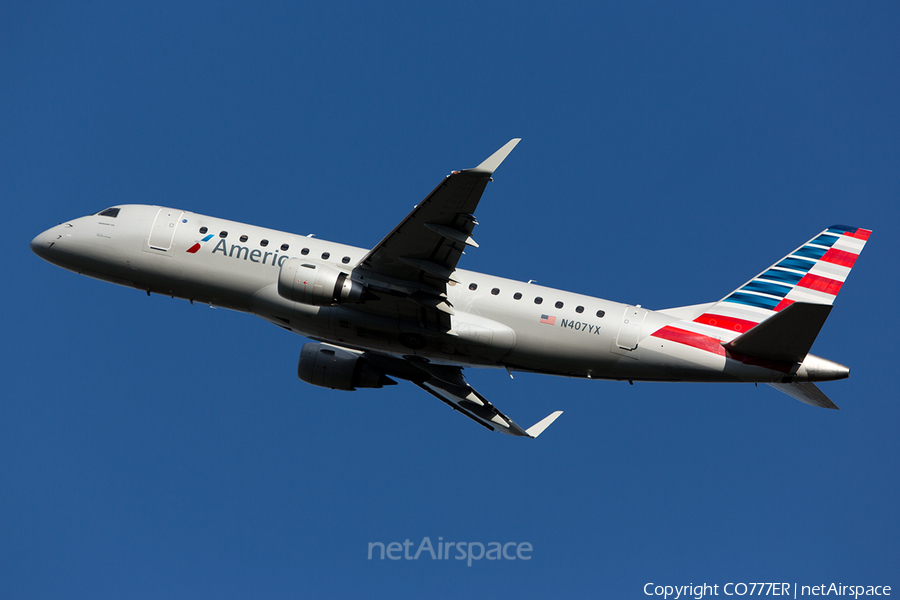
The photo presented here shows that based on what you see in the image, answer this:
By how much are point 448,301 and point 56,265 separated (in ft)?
51.1

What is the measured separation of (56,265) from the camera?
30.9 meters

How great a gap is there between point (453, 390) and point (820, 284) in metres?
14.4

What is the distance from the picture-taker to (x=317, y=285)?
1015 inches

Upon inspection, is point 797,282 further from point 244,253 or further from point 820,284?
point 244,253

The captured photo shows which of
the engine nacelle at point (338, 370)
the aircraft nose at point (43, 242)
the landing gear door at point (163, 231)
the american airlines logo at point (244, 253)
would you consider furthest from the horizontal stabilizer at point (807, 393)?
the aircraft nose at point (43, 242)

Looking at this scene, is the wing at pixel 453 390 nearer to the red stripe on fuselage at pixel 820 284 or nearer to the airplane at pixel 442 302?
the airplane at pixel 442 302

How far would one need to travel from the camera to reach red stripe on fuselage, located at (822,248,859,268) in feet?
97.7

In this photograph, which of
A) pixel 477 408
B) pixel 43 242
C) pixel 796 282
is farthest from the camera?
pixel 477 408

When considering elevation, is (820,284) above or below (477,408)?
above

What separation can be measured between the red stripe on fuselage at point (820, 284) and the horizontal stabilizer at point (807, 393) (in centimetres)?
453

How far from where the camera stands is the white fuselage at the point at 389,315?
27.1 meters

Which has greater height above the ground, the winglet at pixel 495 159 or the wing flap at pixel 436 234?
the winglet at pixel 495 159

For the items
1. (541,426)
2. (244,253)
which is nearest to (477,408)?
(541,426)

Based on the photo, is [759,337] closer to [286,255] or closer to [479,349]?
[479,349]
